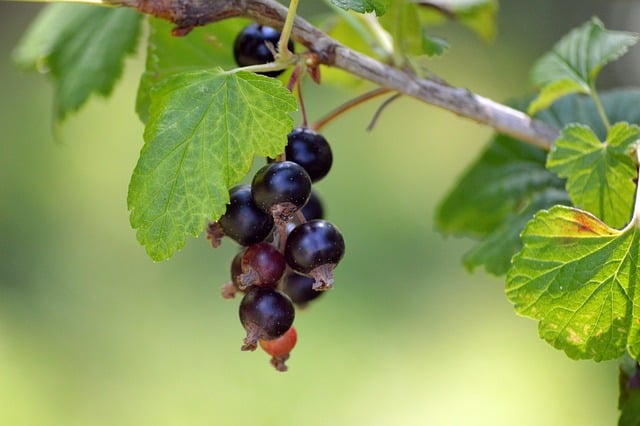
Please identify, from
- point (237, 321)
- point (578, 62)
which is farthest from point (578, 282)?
point (237, 321)

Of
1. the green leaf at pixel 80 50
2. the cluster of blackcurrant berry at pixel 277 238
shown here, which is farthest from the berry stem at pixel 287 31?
the green leaf at pixel 80 50

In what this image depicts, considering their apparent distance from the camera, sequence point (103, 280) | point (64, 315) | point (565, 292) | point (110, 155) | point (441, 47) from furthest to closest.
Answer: point (110, 155), point (103, 280), point (64, 315), point (441, 47), point (565, 292)

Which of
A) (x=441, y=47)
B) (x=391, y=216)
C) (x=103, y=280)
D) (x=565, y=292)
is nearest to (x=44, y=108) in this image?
(x=103, y=280)

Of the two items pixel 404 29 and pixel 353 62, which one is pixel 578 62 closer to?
pixel 404 29

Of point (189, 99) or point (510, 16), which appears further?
point (510, 16)

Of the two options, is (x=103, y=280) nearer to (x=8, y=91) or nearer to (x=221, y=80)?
(x=8, y=91)

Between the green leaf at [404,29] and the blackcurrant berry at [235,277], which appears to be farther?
the green leaf at [404,29]

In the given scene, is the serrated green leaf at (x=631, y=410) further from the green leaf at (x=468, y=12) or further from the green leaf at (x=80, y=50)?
the green leaf at (x=80, y=50)
